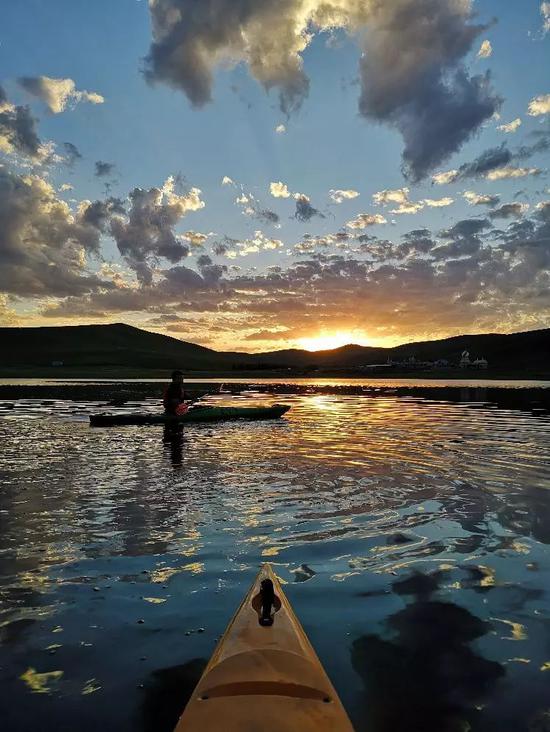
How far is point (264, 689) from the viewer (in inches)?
169

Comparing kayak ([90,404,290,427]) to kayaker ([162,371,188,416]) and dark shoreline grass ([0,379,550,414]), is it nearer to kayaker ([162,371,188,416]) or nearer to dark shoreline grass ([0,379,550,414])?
kayaker ([162,371,188,416])

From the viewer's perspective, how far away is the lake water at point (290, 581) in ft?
17.3

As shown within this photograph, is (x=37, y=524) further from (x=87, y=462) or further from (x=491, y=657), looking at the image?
(x=491, y=657)

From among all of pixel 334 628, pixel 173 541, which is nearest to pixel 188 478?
pixel 173 541

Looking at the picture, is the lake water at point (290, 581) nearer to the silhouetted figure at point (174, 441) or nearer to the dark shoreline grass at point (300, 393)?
the silhouetted figure at point (174, 441)

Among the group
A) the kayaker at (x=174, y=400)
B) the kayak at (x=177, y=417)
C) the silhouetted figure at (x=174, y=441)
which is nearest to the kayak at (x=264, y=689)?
the silhouetted figure at (x=174, y=441)

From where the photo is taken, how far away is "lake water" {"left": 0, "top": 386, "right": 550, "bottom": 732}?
17.3 ft

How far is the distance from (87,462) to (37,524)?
750cm

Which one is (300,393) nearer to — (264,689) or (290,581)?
(290,581)

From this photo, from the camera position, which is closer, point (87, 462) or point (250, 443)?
point (87, 462)

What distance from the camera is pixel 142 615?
22.7 feet

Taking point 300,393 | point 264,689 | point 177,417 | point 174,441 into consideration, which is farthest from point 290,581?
point 300,393

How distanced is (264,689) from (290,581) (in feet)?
12.3

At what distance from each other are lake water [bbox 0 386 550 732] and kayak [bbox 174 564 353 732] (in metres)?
0.86
